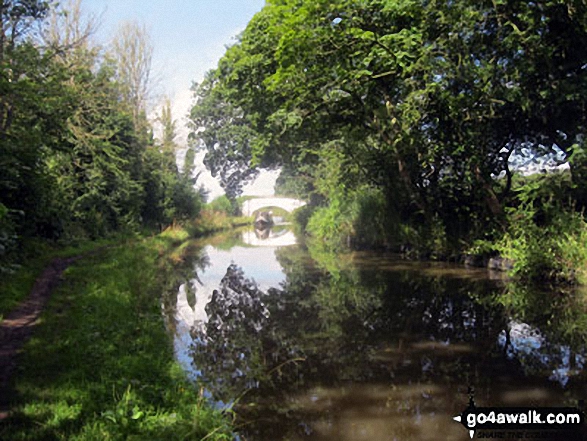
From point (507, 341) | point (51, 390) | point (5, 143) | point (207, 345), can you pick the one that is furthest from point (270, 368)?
point (5, 143)

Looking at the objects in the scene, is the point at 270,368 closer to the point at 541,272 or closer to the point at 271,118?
the point at 541,272

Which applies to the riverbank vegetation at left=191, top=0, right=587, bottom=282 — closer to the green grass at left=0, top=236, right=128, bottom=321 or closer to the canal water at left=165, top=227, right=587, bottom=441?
the canal water at left=165, top=227, right=587, bottom=441

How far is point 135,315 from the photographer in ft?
23.9

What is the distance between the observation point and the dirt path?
13.7ft

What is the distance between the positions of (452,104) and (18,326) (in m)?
10.6

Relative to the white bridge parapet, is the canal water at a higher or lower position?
lower

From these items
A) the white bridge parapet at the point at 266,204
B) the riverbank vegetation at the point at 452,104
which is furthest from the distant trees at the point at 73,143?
the white bridge parapet at the point at 266,204

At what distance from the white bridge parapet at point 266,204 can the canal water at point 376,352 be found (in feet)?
148

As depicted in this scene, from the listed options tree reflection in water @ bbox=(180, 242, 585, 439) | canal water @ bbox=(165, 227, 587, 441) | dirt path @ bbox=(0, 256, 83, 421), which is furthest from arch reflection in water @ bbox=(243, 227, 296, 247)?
dirt path @ bbox=(0, 256, 83, 421)

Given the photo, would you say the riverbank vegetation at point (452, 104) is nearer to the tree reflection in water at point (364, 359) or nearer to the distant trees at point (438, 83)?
the distant trees at point (438, 83)

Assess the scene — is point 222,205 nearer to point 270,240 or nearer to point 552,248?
point 270,240

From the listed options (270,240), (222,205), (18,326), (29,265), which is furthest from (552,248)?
(222,205)

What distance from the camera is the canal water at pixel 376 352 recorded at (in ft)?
13.6

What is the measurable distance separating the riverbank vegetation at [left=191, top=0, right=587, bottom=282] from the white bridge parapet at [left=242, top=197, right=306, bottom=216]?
126ft
